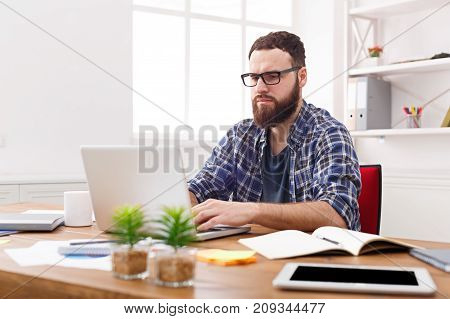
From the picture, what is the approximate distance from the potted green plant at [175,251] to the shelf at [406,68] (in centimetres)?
251

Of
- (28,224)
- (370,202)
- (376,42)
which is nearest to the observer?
(28,224)

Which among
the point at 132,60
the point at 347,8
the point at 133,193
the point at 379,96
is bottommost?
the point at 133,193

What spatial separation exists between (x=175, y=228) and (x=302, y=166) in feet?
3.92

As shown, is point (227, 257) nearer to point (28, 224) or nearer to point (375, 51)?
point (28, 224)

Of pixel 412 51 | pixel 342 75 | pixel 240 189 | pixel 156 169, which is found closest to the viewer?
pixel 156 169

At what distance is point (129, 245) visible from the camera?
80 centimetres

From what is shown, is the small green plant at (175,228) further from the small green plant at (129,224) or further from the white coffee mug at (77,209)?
the white coffee mug at (77,209)

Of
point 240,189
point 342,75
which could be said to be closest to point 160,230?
point 240,189

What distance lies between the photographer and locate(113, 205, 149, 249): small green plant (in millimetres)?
749

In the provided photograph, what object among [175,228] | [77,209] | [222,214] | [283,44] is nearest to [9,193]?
[77,209]

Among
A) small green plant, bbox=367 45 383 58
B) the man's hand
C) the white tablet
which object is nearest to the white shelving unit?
small green plant, bbox=367 45 383 58
